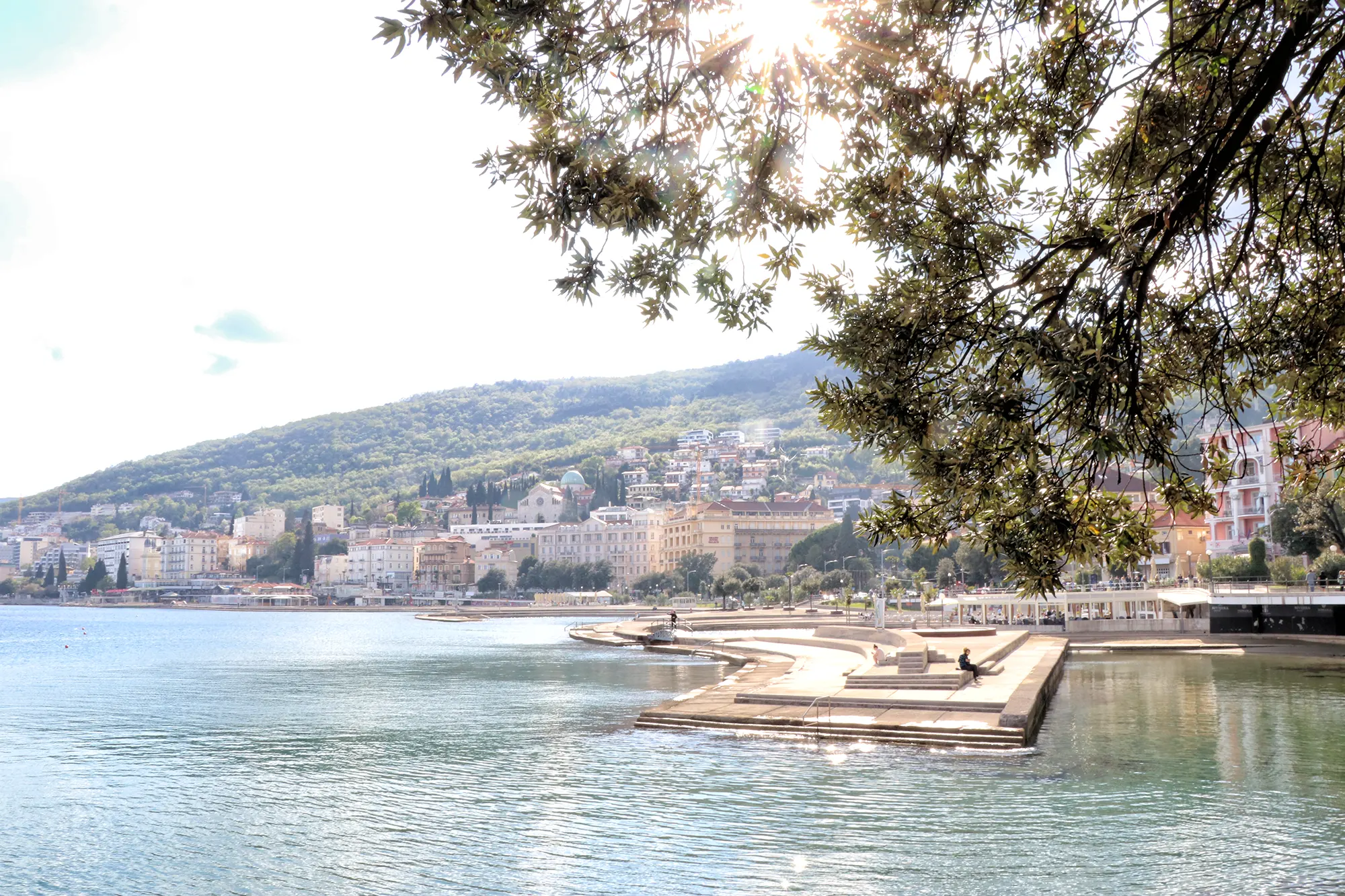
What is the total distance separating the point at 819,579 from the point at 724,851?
92.6 metres

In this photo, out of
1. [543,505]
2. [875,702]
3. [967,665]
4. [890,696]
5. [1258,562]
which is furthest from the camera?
[543,505]

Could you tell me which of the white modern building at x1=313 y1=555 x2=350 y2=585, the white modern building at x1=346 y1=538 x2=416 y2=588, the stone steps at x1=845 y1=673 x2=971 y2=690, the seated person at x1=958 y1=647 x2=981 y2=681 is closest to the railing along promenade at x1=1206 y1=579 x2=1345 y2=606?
the seated person at x1=958 y1=647 x2=981 y2=681

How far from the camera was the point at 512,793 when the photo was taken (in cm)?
1769

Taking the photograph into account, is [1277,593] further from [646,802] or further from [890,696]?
[646,802]

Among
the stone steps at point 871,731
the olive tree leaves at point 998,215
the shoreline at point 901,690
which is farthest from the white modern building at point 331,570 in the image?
the olive tree leaves at point 998,215

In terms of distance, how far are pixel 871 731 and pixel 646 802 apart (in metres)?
6.58

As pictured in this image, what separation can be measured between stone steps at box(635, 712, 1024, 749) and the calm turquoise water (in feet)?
2.29

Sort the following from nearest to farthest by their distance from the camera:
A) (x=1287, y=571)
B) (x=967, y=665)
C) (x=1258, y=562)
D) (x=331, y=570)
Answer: (x=967, y=665)
(x=1287, y=571)
(x=1258, y=562)
(x=331, y=570)

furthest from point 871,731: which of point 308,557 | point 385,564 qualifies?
point 308,557

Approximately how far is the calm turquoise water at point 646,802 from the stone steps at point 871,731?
699 millimetres

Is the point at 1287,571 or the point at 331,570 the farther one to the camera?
the point at 331,570

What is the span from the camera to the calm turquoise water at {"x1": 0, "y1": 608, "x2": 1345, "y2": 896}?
41.9 feet

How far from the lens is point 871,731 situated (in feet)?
70.4

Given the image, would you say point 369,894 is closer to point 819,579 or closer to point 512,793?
point 512,793
